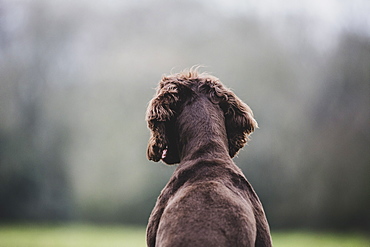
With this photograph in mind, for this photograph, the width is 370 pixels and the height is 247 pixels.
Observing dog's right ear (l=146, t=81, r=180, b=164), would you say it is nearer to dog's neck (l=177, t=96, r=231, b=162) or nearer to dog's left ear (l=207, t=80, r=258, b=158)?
dog's neck (l=177, t=96, r=231, b=162)

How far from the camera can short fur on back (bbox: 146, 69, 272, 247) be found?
277 centimetres

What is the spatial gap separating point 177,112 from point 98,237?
34.7ft

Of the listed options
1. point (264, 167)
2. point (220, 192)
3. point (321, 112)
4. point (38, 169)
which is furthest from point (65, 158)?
point (220, 192)

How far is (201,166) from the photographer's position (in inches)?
126

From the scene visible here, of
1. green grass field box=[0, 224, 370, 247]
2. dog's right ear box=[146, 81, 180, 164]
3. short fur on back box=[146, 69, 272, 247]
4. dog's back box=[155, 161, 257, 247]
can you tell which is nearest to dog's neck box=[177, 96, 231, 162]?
short fur on back box=[146, 69, 272, 247]

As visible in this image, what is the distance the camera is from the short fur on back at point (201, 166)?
9.10 ft

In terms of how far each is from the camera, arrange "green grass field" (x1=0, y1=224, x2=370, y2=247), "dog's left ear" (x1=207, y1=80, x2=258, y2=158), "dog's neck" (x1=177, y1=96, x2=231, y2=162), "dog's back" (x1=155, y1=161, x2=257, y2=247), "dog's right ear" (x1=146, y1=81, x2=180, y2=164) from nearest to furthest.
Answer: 1. "dog's back" (x1=155, y1=161, x2=257, y2=247)
2. "dog's neck" (x1=177, y1=96, x2=231, y2=162)
3. "dog's right ear" (x1=146, y1=81, x2=180, y2=164)
4. "dog's left ear" (x1=207, y1=80, x2=258, y2=158)
5. "green grass field" (x1=0, y1=224, x2=370, y2=247)

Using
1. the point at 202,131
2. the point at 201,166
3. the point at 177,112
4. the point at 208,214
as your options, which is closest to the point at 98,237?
the point at 177,112

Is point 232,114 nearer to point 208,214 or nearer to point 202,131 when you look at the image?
point 202,131

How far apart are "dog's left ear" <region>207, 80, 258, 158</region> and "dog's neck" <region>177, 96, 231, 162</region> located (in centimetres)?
7

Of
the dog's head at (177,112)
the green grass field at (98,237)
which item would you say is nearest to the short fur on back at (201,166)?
the dog's head at (177,112)

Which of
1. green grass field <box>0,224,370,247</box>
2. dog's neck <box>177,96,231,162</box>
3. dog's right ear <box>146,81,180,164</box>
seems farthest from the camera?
green grass field <box>0,224,370,247</box>

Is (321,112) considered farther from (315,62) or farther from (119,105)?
(119,105)

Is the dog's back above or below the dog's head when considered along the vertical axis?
below
